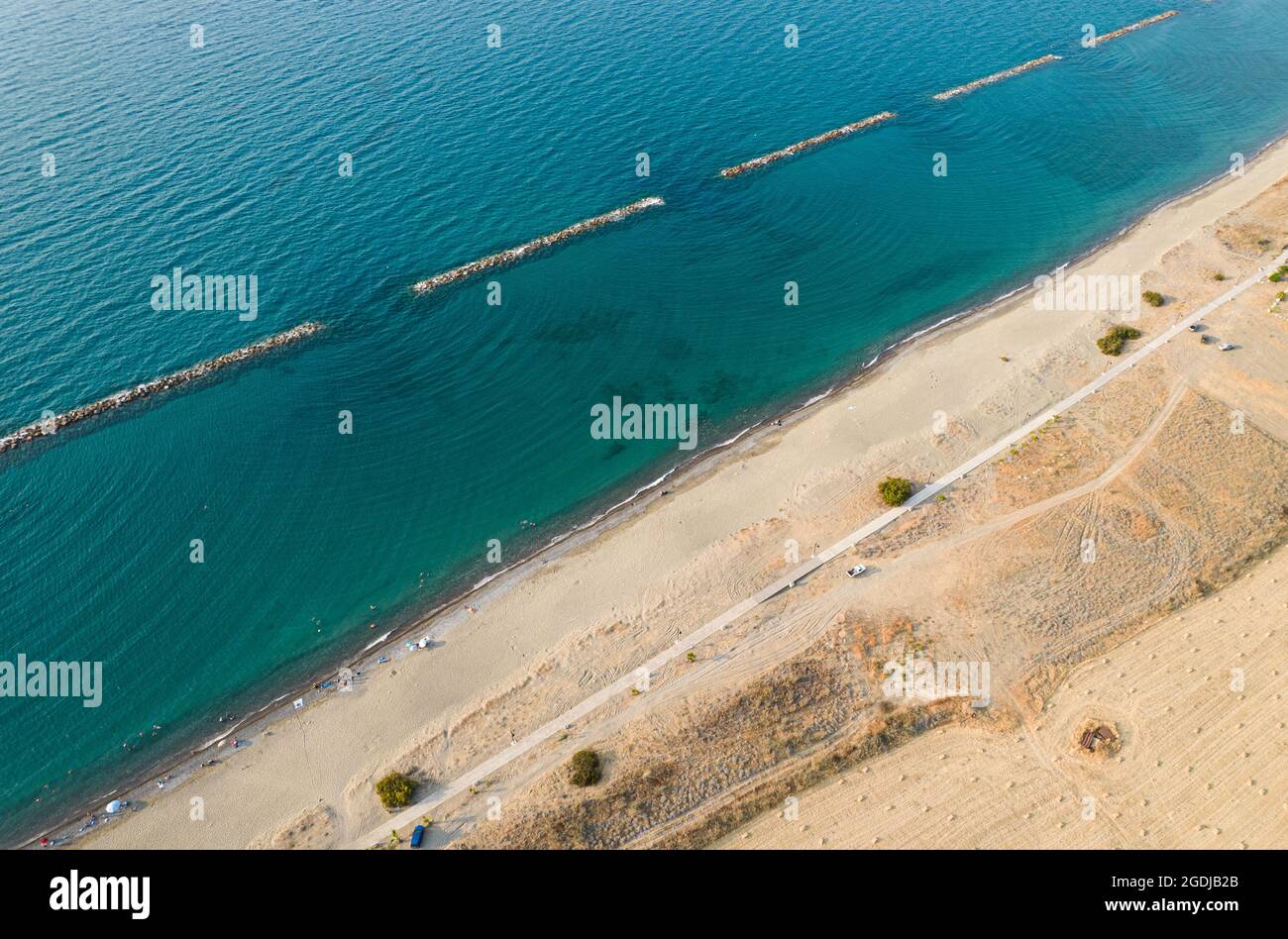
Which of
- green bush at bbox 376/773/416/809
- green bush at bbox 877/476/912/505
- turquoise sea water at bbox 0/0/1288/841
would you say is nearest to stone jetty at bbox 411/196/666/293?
turquoise sea water at bbox 0/0/1288/841

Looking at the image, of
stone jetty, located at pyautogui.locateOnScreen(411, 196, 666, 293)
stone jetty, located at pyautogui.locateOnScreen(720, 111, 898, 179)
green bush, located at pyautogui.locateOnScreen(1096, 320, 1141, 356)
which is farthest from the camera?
stone jetty, located at pyautogui.locateOnScreen(720, 111, 898, 179)

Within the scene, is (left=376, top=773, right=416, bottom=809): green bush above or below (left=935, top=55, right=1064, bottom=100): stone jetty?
below

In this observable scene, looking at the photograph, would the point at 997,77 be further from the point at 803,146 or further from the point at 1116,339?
the point at 1116,339

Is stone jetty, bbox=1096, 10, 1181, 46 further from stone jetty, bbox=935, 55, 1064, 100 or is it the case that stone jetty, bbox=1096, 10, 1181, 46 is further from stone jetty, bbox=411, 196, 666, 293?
stone jetty, bbox=411, 196, 666, 293

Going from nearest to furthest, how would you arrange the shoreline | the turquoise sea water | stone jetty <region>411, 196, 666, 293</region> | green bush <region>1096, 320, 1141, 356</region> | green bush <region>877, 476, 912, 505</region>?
the shoreline < the turquoise sea water < green bush <region>877, 476, 912, 505</region> < green bush <region>1096, 320, 1141, 356</region> < stone jetty <region>411, 196, 666, 293</region>

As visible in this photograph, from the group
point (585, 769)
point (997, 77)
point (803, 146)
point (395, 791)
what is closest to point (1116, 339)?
point (803, 146)

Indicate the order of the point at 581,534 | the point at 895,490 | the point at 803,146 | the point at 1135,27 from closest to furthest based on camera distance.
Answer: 1. the point at 895,490
2. the point at 581,534
3. the point at 803,146
4. the point at 1135,27

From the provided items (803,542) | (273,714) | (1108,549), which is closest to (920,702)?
(803,542)
